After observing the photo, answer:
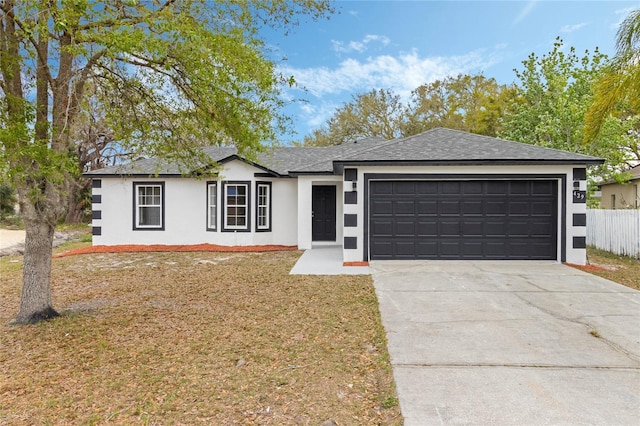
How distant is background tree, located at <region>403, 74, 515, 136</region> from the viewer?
92.8 feet

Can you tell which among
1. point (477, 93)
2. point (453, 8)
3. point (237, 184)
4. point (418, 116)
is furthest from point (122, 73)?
point (477, 93)

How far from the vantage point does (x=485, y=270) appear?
836 cm

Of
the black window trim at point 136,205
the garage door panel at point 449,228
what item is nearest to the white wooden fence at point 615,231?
the garage door panel at point 449,228

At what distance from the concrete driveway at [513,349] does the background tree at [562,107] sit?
10.2 metres

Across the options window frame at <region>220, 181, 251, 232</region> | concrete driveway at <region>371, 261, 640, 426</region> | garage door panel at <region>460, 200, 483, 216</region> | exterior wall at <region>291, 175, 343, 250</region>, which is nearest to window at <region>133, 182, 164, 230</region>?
window frame at <region>220, 181, 251, 232</region>

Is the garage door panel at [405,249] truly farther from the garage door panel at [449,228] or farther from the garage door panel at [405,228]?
the garage door panel at [449,228]

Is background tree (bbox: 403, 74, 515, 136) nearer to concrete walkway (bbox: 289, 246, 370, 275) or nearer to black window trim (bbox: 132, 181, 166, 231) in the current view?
concrete walkway (bbox: 289, 246, 370, 275)

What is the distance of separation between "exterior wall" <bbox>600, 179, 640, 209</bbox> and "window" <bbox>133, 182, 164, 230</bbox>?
22.8m

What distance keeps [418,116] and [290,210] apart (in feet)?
63.8

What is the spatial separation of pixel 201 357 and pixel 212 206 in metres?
9.53

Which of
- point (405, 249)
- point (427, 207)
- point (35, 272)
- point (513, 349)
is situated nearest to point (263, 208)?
point (405, 249)

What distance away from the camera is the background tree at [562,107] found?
14852 millimetres

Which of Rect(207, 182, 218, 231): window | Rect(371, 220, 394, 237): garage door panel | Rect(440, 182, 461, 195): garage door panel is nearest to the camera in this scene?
Rect(440, 182, 461, 195): garage door panel

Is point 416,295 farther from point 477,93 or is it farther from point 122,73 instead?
point 477,93
